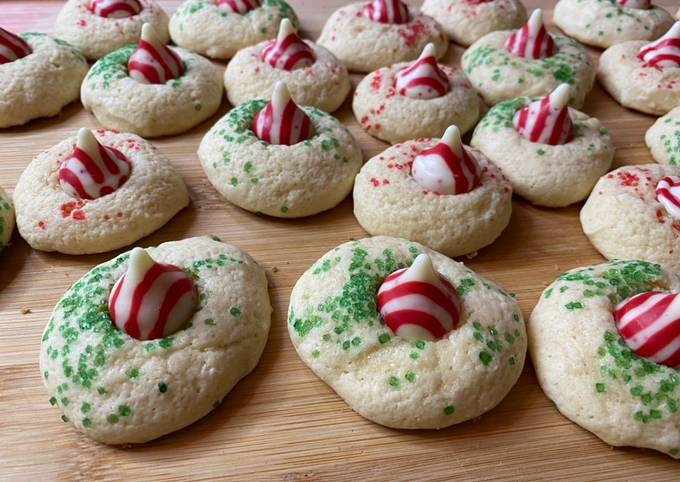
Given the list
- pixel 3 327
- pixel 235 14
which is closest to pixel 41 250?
pixel 3 327

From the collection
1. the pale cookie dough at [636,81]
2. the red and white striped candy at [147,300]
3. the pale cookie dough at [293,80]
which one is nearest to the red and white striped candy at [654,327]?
the red and white striped candy at [147,300]

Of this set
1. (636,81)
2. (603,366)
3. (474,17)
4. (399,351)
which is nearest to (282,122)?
(399,351)

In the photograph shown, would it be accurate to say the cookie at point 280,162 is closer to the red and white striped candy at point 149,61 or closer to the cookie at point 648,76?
the red and white striped candy at point 149,61

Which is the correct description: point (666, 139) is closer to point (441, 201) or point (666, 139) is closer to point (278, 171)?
point (441, 201)

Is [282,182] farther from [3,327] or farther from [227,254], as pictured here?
[3,327]

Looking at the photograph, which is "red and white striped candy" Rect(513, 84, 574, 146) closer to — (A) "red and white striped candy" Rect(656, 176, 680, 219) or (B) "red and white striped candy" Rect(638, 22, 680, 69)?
(A) "red and white striped candy" Rect(656, 176, 680, 219)

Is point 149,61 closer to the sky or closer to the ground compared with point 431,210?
closer to the sky
